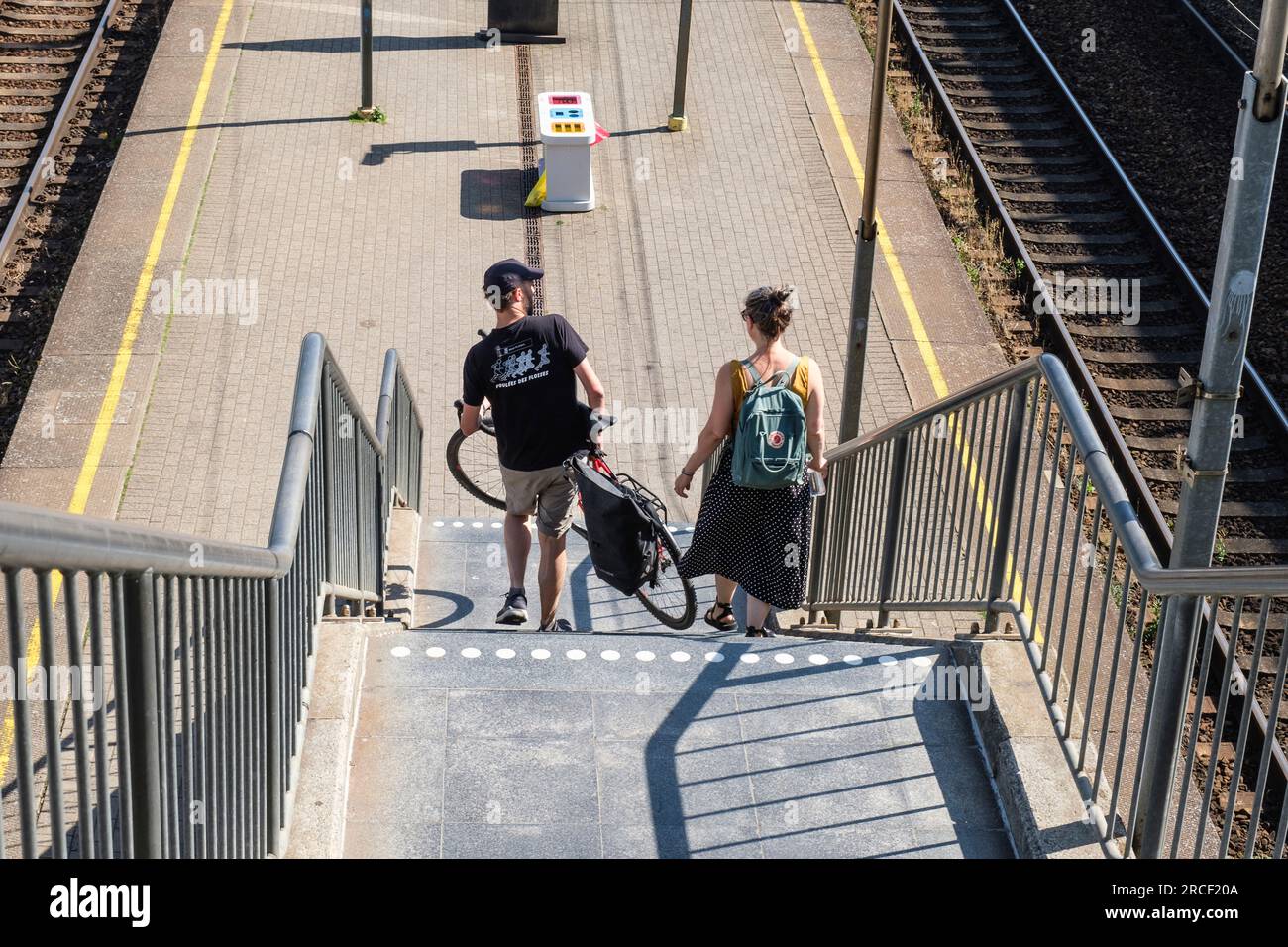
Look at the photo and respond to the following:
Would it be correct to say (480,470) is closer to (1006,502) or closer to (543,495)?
(543,495)

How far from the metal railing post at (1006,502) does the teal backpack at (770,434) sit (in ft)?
3.05

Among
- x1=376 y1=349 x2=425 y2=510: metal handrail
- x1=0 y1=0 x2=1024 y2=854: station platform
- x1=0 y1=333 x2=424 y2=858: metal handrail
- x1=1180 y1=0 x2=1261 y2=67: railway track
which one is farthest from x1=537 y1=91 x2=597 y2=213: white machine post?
x1=0 y1=333 x2=424 y2=858: metal handrail

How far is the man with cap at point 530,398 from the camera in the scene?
6820mm

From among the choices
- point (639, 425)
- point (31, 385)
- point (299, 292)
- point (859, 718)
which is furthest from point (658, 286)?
point (859, 718)

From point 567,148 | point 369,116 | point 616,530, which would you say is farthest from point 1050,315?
point 616,530

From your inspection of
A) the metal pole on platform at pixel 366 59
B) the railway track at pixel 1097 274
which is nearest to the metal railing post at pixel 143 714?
the railway track at pixel 1097 274

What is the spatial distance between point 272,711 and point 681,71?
37.6 ft

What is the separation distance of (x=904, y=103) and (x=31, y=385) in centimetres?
934

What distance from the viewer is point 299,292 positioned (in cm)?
1260

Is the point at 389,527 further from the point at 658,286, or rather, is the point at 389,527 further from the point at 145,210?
the point at 145,210

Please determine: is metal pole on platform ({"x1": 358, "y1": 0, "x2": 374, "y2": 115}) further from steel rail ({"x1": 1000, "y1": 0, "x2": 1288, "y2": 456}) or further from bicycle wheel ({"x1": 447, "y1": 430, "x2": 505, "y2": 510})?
steel rail ({"x1": 1000, "y1": 0, "x2": 1288, "y2": 456})

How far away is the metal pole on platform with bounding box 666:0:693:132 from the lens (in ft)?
47.3
